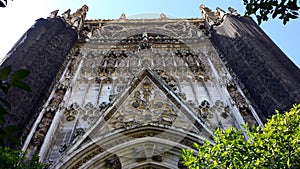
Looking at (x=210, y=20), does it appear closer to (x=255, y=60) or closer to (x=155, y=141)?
(x=255, y=60)

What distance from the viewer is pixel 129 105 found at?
9.00 meters

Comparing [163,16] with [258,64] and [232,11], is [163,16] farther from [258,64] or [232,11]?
[258,64]

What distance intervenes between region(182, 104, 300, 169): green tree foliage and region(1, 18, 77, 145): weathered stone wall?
4.77 meters

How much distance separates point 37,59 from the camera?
1018 centimetres

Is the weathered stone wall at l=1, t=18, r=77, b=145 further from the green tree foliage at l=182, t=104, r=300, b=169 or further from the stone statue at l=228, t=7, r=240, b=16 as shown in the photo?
the stone statue at l=228, t=7, r=240, b=16

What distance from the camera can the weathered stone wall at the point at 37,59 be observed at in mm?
7828

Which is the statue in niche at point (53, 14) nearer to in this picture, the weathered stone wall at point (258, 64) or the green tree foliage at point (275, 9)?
the weathered stone wall at point (258, 64)

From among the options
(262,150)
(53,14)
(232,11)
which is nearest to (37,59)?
(53,14)

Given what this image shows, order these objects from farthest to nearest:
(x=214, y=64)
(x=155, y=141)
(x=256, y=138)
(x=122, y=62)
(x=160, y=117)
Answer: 1. (x=122, y=62)
2. (x=214, y=64)
3. (x=160, y=117)
4. (x=155, y=141)
5. (x=256, y=138)

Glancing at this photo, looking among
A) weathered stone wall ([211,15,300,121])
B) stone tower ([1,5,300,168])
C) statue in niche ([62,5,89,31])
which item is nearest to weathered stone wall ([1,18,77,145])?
stone tower ([1,5,300,168])

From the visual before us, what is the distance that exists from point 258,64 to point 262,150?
6030 millimetres

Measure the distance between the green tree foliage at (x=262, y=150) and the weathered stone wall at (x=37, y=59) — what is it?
15.7ft

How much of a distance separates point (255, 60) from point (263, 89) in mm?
1667

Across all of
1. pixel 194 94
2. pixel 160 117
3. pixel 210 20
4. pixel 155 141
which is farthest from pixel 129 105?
pixel 210 20
